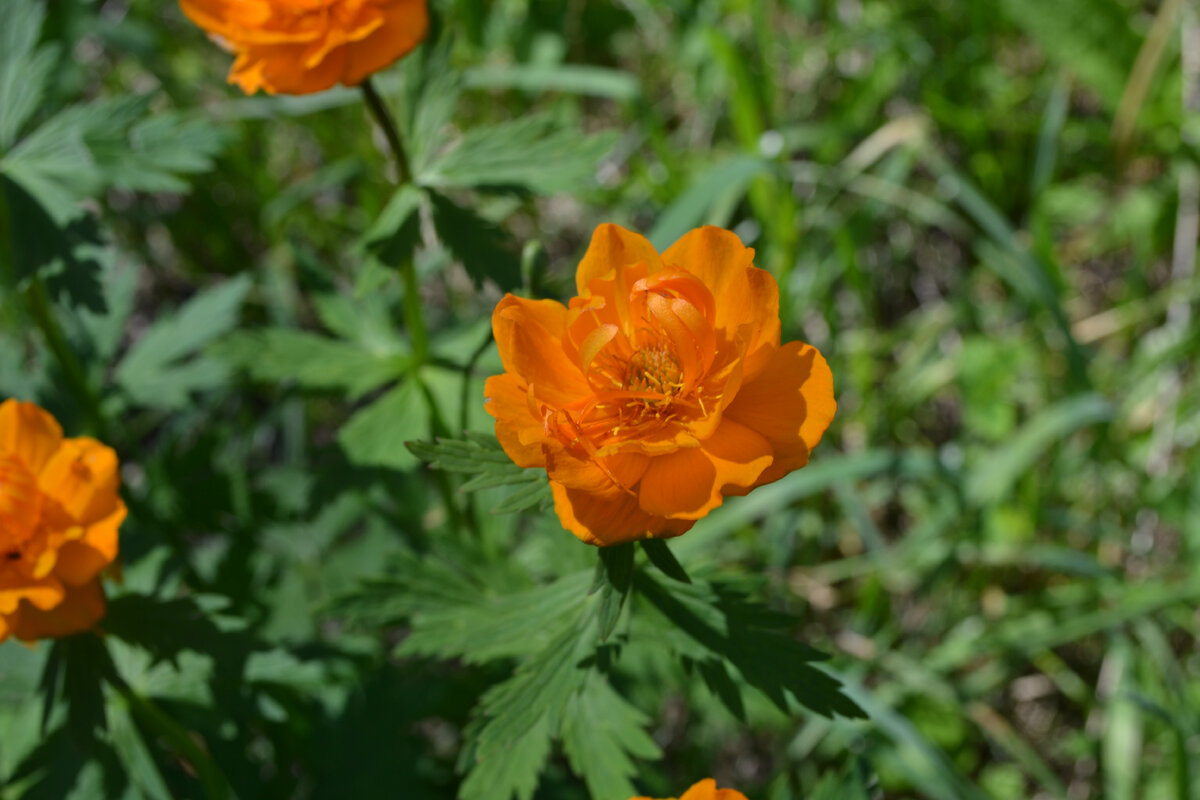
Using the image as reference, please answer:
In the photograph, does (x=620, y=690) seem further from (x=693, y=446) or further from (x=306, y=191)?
(x=306, y=191)

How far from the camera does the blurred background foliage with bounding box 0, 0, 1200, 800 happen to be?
1.70m

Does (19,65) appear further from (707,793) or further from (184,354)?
(707,793)

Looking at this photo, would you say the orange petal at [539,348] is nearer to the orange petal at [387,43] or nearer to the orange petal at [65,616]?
the orange petal at [387,43]

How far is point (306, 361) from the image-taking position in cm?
194

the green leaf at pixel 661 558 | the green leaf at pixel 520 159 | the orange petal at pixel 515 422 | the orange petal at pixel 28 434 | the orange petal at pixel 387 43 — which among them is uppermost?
the orange petal at pixel 387 43

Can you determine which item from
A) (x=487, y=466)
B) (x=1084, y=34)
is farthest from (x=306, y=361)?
(x=1084, y=34)

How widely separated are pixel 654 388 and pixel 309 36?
75 cm

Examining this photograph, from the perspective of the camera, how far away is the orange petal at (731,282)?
1086 millimetres

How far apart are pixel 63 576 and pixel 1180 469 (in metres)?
2.72

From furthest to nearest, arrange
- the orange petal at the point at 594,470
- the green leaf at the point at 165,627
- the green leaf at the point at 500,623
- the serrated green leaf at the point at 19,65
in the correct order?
the serrated green leaf at the point at 19,65 < the green leaf at the point at 165,627 < the green leaf at the point at 500,623 < the orange petal at the point at 594,470

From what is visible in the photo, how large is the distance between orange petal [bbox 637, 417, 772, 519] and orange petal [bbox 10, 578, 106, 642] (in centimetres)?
89

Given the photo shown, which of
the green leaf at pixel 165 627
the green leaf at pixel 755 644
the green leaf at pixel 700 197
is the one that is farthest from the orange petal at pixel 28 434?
the green leaf at pixel 700 197

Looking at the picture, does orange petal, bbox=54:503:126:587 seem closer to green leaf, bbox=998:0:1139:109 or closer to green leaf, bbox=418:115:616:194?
green leaf, bbox=418:115:616:194

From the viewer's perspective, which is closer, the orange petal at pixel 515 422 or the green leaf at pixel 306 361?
the orange petal at pixel 515 422
